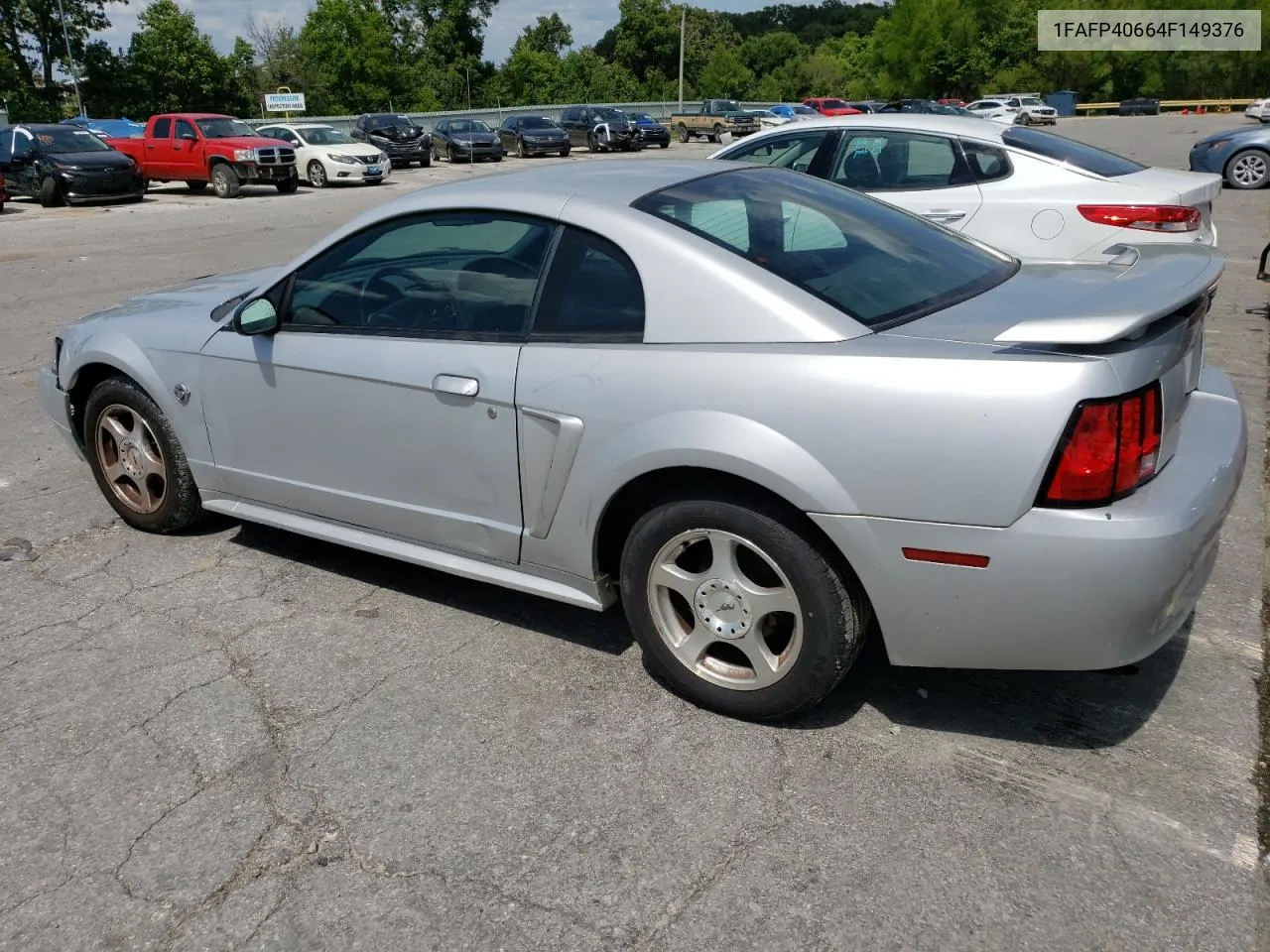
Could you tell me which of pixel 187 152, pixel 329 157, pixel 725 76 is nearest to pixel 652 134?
pixel 329 157

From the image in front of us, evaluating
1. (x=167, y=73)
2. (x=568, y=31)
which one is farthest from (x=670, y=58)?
(x=167, y=73)

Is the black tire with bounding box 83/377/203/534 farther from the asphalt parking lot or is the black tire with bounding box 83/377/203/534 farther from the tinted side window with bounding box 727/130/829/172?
the tinted side window with bounding box 727/130/829/172

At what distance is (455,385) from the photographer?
133 inches

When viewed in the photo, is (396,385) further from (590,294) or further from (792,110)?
(792,110)

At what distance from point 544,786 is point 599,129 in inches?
1494

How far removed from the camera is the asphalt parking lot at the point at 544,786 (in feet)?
8.00

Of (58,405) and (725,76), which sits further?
(725,76)

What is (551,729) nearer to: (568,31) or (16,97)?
(16,97)

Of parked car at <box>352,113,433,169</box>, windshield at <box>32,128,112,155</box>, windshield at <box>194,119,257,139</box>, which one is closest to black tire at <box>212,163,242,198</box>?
windshield at <box>194,119,257,139</box>

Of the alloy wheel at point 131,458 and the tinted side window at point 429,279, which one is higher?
the tinted side window at point 429,279

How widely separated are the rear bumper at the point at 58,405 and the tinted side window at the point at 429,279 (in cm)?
155

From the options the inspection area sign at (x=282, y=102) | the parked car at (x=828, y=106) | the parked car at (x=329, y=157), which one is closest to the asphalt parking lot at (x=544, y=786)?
the parked car at (x=329, y=157)

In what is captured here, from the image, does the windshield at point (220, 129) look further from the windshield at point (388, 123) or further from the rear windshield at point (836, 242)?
the rear windshield at point (836, 242)

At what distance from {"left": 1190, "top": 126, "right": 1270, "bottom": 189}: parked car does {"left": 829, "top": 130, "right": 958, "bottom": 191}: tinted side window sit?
587 inches
